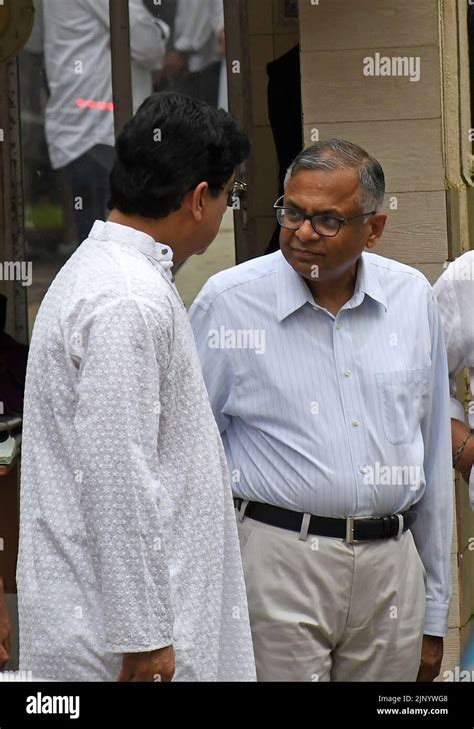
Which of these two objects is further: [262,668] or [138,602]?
[262,668]

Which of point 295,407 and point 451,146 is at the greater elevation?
point 451,146

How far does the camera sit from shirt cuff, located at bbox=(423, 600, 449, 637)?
3.59m

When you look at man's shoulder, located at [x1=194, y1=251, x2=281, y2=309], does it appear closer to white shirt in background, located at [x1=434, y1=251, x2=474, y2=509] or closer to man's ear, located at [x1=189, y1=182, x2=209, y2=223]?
white shirt in background, located at [x1=434, y1=251, x2=474, y2=509]

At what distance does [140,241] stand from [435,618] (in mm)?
1431

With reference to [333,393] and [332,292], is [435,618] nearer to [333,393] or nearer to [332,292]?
[333,393]

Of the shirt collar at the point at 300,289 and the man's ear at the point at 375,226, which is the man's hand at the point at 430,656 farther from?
the man's ear at the point at 375,226

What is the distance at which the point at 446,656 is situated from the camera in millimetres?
4934

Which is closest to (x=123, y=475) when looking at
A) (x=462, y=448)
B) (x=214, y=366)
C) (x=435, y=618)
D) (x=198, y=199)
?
(x=198, y=199)

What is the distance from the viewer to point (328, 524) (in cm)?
336

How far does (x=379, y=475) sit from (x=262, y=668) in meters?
0.57

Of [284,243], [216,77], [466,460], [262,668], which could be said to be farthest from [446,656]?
[216,77]

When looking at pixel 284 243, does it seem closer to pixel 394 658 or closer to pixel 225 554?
pixel 225 554

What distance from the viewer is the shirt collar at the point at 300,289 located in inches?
136

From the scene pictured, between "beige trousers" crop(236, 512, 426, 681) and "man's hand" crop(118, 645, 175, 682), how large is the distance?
0.77 metres
